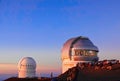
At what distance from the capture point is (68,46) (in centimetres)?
6656

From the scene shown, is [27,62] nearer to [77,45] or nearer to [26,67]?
[26,67]

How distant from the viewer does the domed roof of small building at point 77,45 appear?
2593 inches

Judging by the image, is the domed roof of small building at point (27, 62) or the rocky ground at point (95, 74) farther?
the domed roof of small building at point (27, 62)

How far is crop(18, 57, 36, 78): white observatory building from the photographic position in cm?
8300

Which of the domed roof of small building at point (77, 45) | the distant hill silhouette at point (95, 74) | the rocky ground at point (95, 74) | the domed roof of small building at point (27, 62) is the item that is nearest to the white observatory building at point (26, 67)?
the domed roof of small building at point (27, 62)

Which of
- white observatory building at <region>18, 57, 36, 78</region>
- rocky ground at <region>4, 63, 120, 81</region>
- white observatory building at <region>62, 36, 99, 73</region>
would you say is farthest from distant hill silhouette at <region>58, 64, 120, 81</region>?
white observatory building at <region>18, 57, 36, 78</region>

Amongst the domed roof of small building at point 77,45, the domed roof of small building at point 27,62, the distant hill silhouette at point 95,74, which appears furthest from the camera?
the domed roof of small building at point 27,62

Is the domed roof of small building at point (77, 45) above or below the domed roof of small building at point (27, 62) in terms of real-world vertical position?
above

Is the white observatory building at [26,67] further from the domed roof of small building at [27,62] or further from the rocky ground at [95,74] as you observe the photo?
the rocky ground at [95,74]

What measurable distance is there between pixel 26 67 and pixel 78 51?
71.8 feet

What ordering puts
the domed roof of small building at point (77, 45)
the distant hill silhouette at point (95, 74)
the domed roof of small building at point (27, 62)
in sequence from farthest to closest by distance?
the domed roof of small building at point (27, 62), the domed roof of small building at point (77, 45), the distant hill silhouette at point (95, 74)

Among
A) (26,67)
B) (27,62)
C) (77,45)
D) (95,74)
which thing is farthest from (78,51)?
(95,74)

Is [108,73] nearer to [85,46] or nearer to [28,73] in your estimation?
[85,46]

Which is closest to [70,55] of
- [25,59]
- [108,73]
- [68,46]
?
[68,46]
